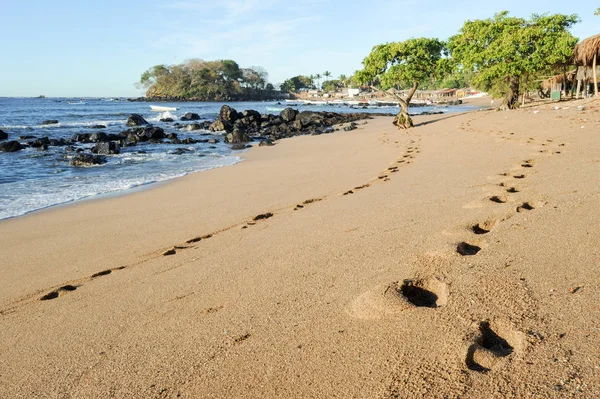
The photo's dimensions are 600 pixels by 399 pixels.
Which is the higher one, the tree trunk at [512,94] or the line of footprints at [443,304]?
the tree trunk at [512,94]

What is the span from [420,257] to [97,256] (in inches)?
133

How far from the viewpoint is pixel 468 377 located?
5.82ft

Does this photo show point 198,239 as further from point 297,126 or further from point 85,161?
point 297,126

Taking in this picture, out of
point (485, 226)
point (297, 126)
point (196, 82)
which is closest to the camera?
point (485, 226)

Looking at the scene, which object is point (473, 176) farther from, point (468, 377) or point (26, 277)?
point (26, 277)

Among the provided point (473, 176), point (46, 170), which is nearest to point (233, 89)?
point (46, 170)

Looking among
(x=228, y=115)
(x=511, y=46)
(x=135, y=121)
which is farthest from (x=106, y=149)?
(x=511, y=46)

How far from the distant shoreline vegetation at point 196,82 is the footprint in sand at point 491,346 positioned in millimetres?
106179

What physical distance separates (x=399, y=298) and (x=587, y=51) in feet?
76.9

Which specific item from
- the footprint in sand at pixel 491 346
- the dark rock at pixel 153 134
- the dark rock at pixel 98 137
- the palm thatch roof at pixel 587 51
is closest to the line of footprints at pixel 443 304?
the footprint in sand at pixel 491 346

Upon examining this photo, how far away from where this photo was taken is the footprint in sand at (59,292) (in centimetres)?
348

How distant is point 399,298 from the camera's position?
2.50 metres

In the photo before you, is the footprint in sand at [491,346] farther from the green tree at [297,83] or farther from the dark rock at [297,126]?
the green tree at [297,83]

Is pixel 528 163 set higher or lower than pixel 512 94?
Result: lower
